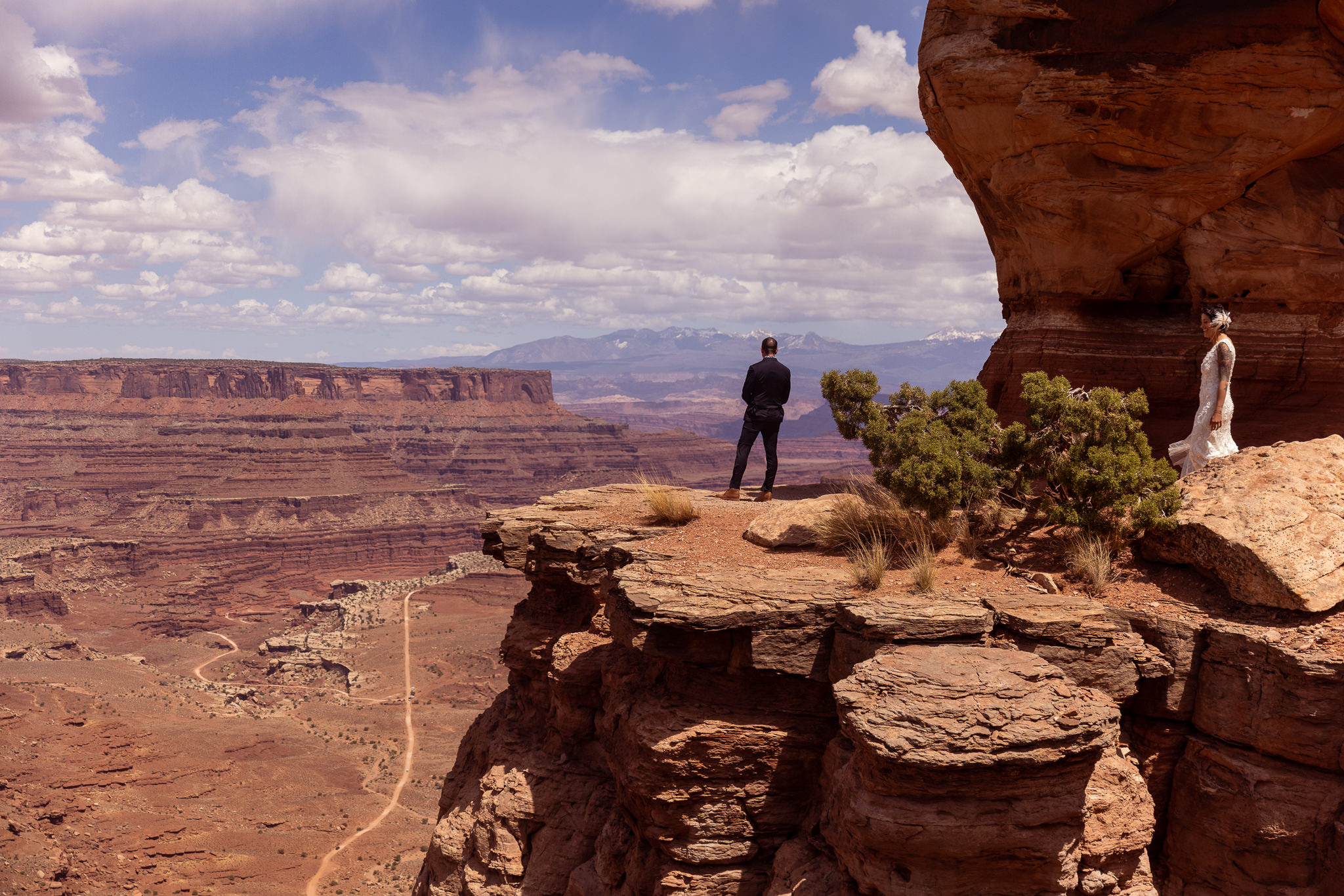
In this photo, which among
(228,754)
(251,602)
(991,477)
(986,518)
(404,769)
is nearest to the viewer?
(991,477)

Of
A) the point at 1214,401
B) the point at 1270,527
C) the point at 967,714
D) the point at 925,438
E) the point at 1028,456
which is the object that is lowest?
the point at 967,714

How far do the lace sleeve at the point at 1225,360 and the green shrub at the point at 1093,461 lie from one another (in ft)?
2.86

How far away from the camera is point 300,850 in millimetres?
25719

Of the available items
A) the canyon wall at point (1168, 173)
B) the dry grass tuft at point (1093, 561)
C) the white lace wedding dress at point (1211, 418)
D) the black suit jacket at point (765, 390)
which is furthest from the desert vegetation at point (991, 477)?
the canyon wall at point (1168, 173)

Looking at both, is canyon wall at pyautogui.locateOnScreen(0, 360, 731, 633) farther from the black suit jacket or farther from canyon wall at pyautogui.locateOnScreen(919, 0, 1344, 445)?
canyon wall at pyautogui.locateOnScreen(919, 0, 1344, 445)

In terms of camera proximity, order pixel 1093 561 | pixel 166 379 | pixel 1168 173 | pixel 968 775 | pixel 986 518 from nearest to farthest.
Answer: pixel 968 775 < pixel 1093 561 < pixel 986 518 < pixel 1168 173 < pixel 166 379

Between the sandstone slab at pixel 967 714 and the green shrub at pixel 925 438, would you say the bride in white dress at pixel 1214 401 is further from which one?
the sandstone slab at pixel 967 714

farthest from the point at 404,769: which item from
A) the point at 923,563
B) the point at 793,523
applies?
the point at 923,563

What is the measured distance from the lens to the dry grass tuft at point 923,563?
29.8 feet

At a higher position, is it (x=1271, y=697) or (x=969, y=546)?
(x=969, y=546)

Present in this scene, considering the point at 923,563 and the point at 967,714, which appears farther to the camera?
the point at 923,563

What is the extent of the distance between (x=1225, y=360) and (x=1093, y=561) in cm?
318

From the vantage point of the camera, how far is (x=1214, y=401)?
10375 millimetres

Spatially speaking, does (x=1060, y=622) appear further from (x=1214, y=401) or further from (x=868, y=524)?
(x=1214, y=401)
